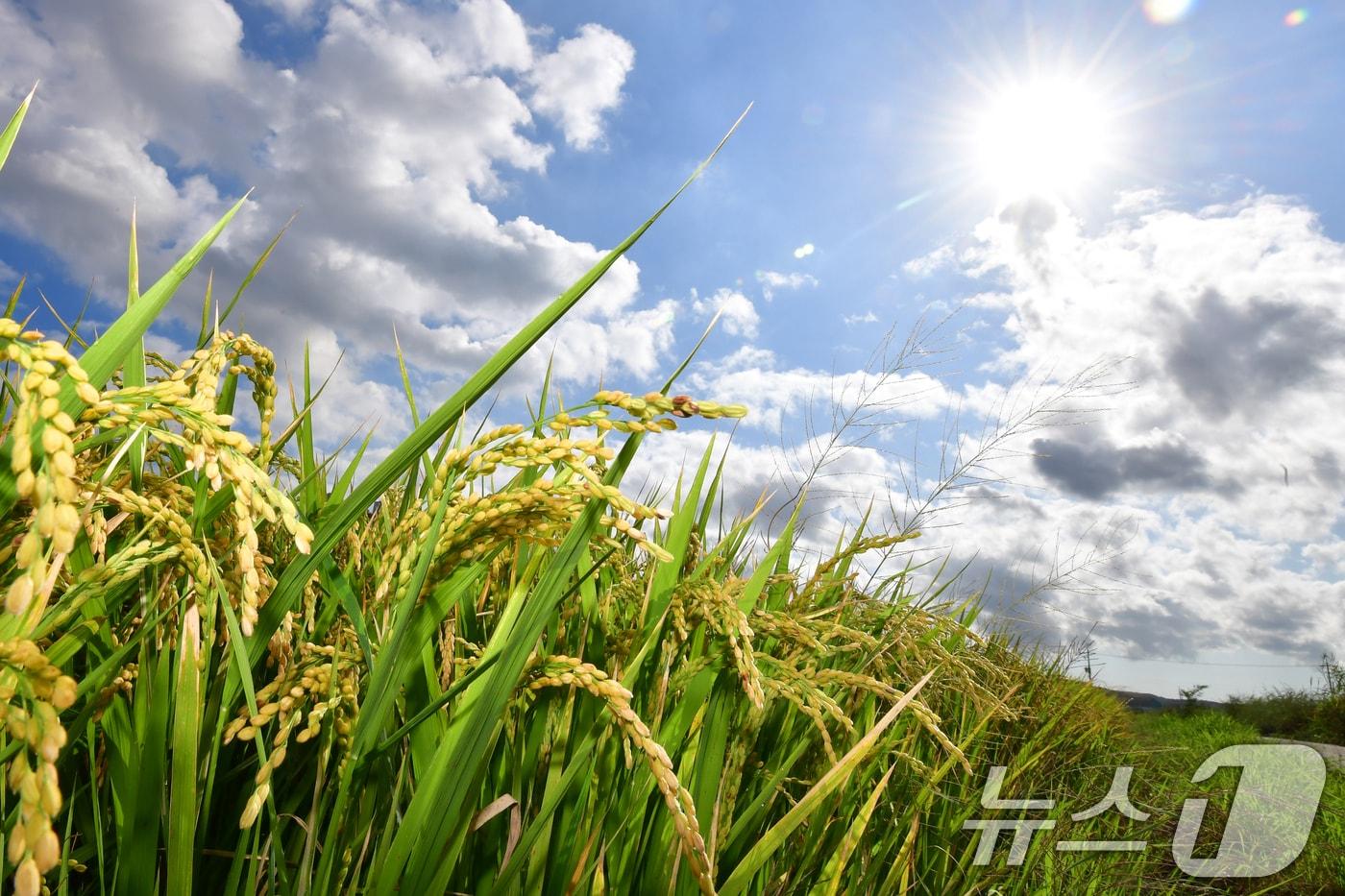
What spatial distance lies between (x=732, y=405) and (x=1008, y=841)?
126 inches

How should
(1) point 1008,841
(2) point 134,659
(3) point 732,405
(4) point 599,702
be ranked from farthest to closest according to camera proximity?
(1) point 1008,841 → (4) point 599,702 → (2) point 134,659 → (3) point 732,405

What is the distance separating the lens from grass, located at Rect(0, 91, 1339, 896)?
78cm

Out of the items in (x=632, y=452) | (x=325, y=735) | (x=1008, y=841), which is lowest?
(x=1008, y=841)

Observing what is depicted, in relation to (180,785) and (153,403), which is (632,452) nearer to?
(153,403)

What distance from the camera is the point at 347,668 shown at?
1.06 metres

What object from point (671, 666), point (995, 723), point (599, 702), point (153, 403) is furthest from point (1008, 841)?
point (153, 403)

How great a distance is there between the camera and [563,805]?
131 cm

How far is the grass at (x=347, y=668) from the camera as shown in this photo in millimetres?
781

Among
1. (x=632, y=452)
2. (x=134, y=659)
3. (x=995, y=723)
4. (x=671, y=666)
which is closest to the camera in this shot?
(x=632, y=452)

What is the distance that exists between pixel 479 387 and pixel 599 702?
2.00 ft

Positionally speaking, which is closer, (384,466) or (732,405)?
(732,405)

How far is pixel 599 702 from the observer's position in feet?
4.46

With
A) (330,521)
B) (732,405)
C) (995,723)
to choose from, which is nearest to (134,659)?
(330,521)

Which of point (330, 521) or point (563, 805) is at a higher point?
point (330, 521)
